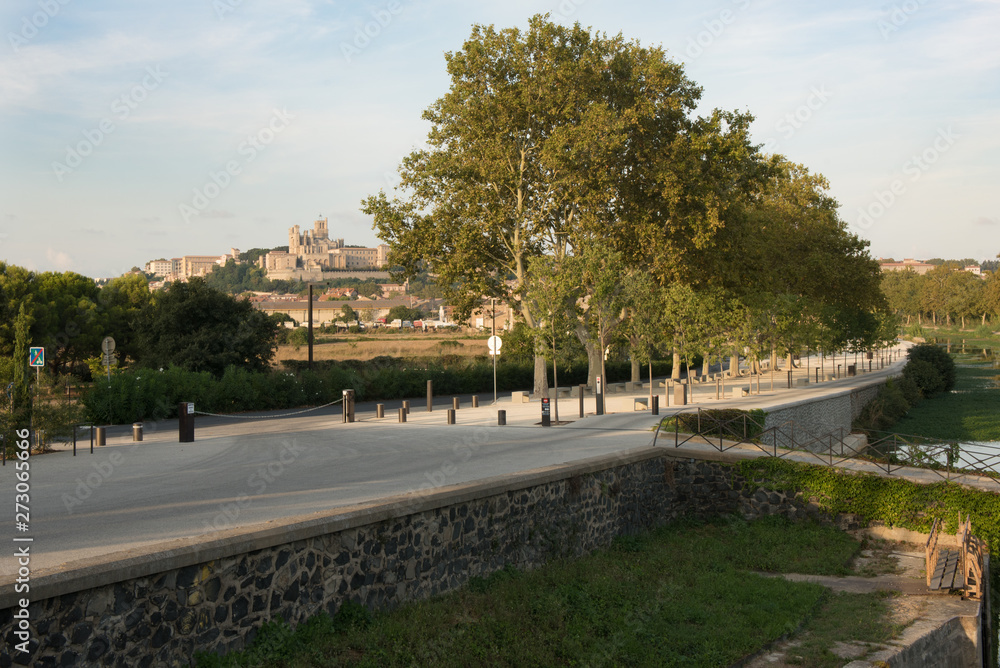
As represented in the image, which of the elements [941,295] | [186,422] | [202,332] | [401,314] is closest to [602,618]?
[186,422]

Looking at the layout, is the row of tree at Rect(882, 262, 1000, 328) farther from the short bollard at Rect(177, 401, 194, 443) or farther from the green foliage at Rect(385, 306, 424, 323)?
the short bollard at Rect(177, 401, 194, 443)

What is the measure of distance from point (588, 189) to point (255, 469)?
2196 centimetres

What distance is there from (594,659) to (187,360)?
1242 inches

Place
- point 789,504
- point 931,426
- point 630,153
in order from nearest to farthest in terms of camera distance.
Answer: point 789,504 < point 630,153 < point 931,426

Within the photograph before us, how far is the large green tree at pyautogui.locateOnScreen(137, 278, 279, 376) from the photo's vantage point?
122ft

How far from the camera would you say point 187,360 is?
119 ft

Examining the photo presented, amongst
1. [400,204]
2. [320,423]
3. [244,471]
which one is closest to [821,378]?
[400,204]

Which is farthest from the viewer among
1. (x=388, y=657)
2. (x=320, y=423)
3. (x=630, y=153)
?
(x=630, y=153)

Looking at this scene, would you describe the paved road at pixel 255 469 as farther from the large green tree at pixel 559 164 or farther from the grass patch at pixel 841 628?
the large green tree at pixel 559 164

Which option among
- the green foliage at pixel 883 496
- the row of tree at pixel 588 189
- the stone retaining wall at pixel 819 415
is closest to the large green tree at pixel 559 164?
the row of tree at pixel 588 189

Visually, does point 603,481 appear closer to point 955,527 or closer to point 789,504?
point 789,504

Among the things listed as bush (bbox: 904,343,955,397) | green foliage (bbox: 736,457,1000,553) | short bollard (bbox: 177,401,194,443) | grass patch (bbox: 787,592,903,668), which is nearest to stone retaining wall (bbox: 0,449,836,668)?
green foliage (bbox: 736,457,1000,553)

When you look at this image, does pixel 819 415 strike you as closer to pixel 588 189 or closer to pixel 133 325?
pixel 588 189

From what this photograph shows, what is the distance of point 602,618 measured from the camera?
34.1 feet
